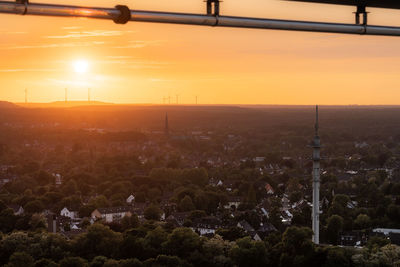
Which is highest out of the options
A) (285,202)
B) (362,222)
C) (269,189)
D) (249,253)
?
(249,253)

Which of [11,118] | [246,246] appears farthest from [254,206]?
[11,118]

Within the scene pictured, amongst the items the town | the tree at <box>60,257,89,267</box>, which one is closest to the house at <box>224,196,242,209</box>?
the town

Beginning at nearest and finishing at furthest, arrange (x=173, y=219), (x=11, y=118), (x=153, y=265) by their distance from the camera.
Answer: (x=153, y=265)
(x=173, y=219)
(x=11, y=118)

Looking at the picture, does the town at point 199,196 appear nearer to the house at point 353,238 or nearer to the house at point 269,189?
the house at point 353,238

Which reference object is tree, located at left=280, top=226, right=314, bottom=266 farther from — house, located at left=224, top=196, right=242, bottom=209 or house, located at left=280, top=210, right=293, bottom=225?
house, located at left=224, top=196, right=242, bottom=209

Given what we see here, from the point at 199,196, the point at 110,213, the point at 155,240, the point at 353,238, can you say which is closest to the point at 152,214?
the point at 110,213

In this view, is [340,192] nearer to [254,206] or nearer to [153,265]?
[254,206]

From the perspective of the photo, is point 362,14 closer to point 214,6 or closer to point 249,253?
point 214,6
